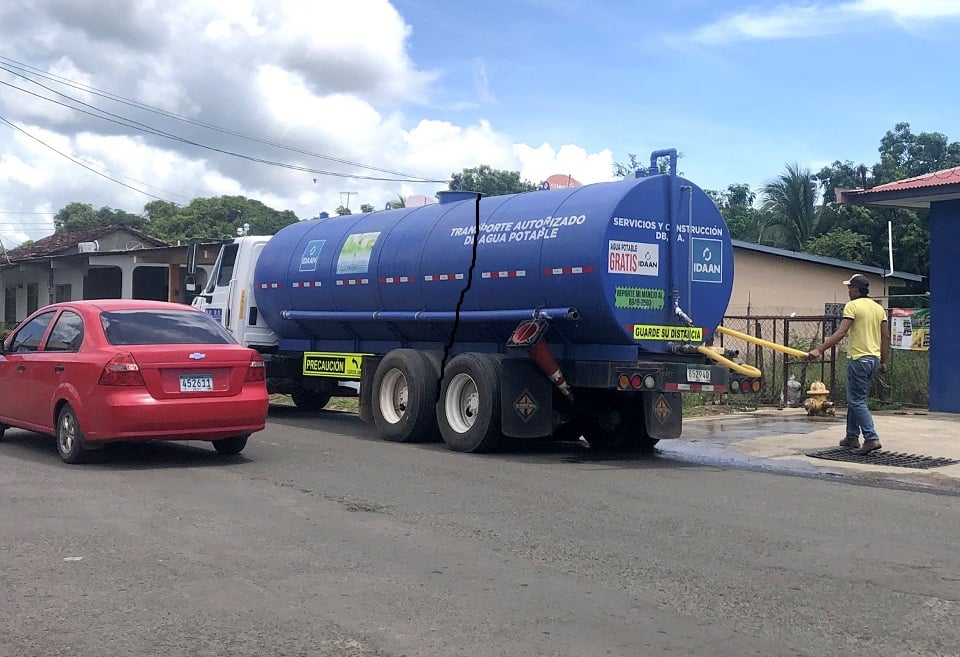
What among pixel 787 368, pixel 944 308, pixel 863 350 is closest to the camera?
pixel 863 350

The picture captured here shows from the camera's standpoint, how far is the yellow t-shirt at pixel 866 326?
11.3 meters

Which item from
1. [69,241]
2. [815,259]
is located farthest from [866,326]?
[69,241]

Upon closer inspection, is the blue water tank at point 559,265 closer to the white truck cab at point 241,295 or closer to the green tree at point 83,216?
the white truck cab at point 241,295

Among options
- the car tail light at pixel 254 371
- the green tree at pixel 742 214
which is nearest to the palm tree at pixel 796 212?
the green tree at pixel 742 214

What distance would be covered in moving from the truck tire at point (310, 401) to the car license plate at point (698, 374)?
7.79 meters

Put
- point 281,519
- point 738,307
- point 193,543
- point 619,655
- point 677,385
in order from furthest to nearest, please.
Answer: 1. point 738,307
2. point 677,385
3. point 281,519
4. point 193,543
5. point 619,655

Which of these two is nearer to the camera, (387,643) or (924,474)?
(387,643)

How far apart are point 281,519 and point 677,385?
4.79 metres

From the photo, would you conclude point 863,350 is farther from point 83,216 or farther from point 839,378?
point 83,216

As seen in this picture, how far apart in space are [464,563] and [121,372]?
15.4ft

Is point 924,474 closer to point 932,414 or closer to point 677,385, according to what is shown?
point 677,385

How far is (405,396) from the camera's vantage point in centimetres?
1288

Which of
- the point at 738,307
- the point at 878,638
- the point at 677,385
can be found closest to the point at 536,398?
the point at 677,385

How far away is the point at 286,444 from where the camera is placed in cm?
1201
